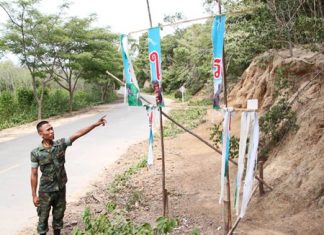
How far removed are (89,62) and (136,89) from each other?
21670 millimetres

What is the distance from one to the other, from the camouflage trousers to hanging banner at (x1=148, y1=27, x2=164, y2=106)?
167 cm

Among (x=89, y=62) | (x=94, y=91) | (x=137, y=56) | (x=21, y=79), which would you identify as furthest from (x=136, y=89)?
(x=137, y=56)

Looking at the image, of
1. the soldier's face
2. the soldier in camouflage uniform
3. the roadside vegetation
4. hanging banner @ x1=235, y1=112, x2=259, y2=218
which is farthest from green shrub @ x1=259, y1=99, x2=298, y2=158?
the soldier's face

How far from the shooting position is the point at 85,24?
25.9 m

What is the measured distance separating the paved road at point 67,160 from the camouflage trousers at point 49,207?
4.08 feet

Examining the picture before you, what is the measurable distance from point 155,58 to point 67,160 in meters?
6.55

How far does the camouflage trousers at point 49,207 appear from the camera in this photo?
4703 mm

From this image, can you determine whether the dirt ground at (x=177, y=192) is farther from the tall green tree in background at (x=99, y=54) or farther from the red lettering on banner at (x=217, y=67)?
the tall green tree in background at (x=99, y=54)

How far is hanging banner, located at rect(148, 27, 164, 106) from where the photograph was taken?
4561 millimetres

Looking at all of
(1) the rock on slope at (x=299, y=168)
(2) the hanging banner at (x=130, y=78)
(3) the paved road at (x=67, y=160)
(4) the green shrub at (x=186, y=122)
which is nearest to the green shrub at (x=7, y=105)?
(3) the paved road at (x=67, y=160)

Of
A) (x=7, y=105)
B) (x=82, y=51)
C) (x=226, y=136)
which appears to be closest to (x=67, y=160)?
(x=226, y=136)

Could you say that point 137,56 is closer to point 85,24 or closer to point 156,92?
point 85,24

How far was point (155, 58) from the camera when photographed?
462 cm

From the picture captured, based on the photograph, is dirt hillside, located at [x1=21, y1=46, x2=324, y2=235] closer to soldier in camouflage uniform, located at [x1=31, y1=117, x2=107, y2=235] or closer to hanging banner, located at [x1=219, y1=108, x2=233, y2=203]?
soldier in camouflage uniform, located at [x1=31, y1=117, x2=107, y2=235]
